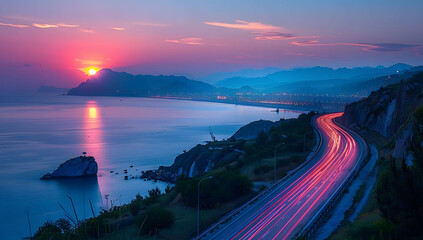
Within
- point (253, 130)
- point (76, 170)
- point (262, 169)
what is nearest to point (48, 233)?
point (262, 169)

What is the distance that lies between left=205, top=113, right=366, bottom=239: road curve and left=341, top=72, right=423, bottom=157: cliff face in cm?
567

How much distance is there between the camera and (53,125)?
130 meters

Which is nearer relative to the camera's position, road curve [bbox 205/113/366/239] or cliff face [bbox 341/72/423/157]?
road curve [bbox 205/113/366/239]

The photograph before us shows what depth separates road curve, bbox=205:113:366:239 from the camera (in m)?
18.6

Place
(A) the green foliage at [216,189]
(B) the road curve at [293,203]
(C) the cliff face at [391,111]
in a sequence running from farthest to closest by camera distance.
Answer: (C) the cliff face at [391,111]
(A) the green foliage at [216,189]
(B) the road curve at [293,203]

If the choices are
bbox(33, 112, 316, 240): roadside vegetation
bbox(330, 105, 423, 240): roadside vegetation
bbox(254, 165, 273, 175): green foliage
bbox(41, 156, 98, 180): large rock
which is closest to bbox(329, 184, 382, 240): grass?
bbox(330, 105, 423, 240): roadside vegetation

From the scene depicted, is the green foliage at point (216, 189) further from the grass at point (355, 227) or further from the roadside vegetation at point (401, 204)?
Result: the roadside vegetation at point (401, 204)

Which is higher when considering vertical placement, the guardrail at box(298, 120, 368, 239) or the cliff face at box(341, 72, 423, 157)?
the cliff face at box(341, 72, 423, 157)

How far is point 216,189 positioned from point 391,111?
34.2 meters

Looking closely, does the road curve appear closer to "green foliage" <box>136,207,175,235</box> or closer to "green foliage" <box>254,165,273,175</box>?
"green foliage" <box>136,207,175,235</box>

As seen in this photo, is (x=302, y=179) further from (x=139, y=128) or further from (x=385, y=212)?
(x=139, y=128)

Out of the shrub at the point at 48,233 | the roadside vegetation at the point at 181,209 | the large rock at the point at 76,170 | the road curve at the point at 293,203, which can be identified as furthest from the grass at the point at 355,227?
the large rock at the point at 76,170

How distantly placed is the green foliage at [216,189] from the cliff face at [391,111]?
13.5 meters

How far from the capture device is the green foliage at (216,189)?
1013 inches
